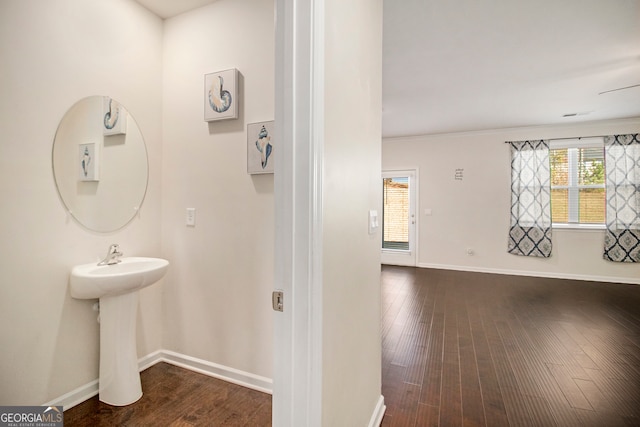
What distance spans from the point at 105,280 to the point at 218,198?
813mm

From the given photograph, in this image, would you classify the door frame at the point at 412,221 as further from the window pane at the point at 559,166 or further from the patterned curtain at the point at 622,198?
the patterned curtain at the point at 622,198

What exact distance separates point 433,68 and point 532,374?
292cm

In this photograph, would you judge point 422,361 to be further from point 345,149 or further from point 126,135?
point 126,135

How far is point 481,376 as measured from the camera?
7.23ft

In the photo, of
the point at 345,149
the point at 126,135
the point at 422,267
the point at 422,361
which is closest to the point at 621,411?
the point at 422,361

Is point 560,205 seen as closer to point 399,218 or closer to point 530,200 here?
point 530,200

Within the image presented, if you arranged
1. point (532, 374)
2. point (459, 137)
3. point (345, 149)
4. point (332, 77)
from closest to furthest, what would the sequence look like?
point (332, 77) < point (345, 149) < point (532, 374) < point (459, 137)

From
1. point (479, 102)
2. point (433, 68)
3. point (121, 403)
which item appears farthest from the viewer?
point (479, 102)

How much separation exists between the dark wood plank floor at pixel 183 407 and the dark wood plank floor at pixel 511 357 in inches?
A: 31.2

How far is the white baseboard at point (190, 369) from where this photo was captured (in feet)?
5.83

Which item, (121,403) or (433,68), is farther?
(433,68)

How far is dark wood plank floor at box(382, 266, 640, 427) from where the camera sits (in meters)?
1.82

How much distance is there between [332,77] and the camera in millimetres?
1054

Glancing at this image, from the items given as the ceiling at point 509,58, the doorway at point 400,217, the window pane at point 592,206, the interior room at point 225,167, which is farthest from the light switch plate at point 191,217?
the window pane at point 592,206
